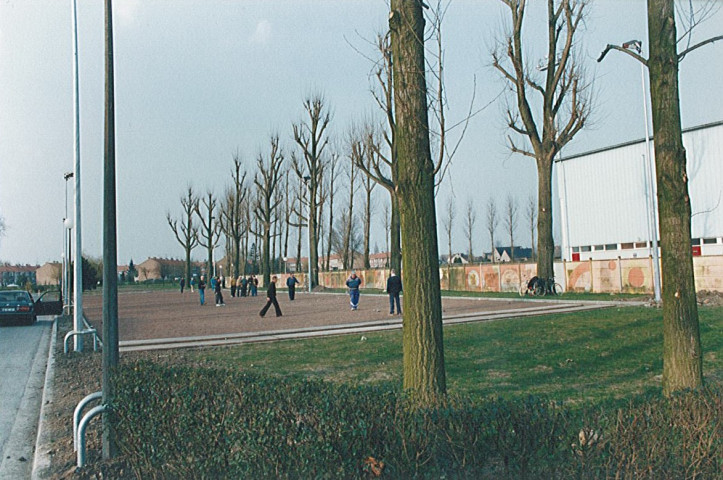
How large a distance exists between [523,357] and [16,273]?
432 ft

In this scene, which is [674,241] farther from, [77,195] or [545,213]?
[545,213]

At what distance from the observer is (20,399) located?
9664 mm

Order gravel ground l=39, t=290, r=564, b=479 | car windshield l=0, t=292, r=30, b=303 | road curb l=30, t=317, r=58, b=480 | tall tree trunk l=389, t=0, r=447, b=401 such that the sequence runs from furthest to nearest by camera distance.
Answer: car windshield l=0, t=292, r=30, b=303 < road curb l=30, t=317, r=58, b=480 < gravel ground l=39, t=290, r=564, b=479 < tall tree trunk l=389, t=0, r=447, b=401

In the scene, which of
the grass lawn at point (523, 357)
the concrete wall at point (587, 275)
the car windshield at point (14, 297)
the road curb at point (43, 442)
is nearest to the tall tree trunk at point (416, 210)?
the grass lawn at point (523, 357)

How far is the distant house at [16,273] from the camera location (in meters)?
101

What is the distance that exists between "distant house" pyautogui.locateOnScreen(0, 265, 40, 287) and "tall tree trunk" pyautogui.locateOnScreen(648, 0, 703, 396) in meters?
105

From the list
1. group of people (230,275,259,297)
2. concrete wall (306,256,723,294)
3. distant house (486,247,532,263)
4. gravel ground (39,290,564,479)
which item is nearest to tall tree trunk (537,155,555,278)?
gravel ground (39,290,564,479)

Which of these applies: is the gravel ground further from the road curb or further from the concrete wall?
the concrete wall

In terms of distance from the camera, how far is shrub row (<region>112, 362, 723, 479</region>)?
134 inches

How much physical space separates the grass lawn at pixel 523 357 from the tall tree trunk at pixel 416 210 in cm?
92

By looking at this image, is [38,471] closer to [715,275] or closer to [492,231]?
[715,275]

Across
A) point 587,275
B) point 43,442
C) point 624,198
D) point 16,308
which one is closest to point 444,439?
point 43,442

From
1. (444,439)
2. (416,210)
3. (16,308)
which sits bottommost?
(16,308)

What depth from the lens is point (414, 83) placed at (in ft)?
18.2
